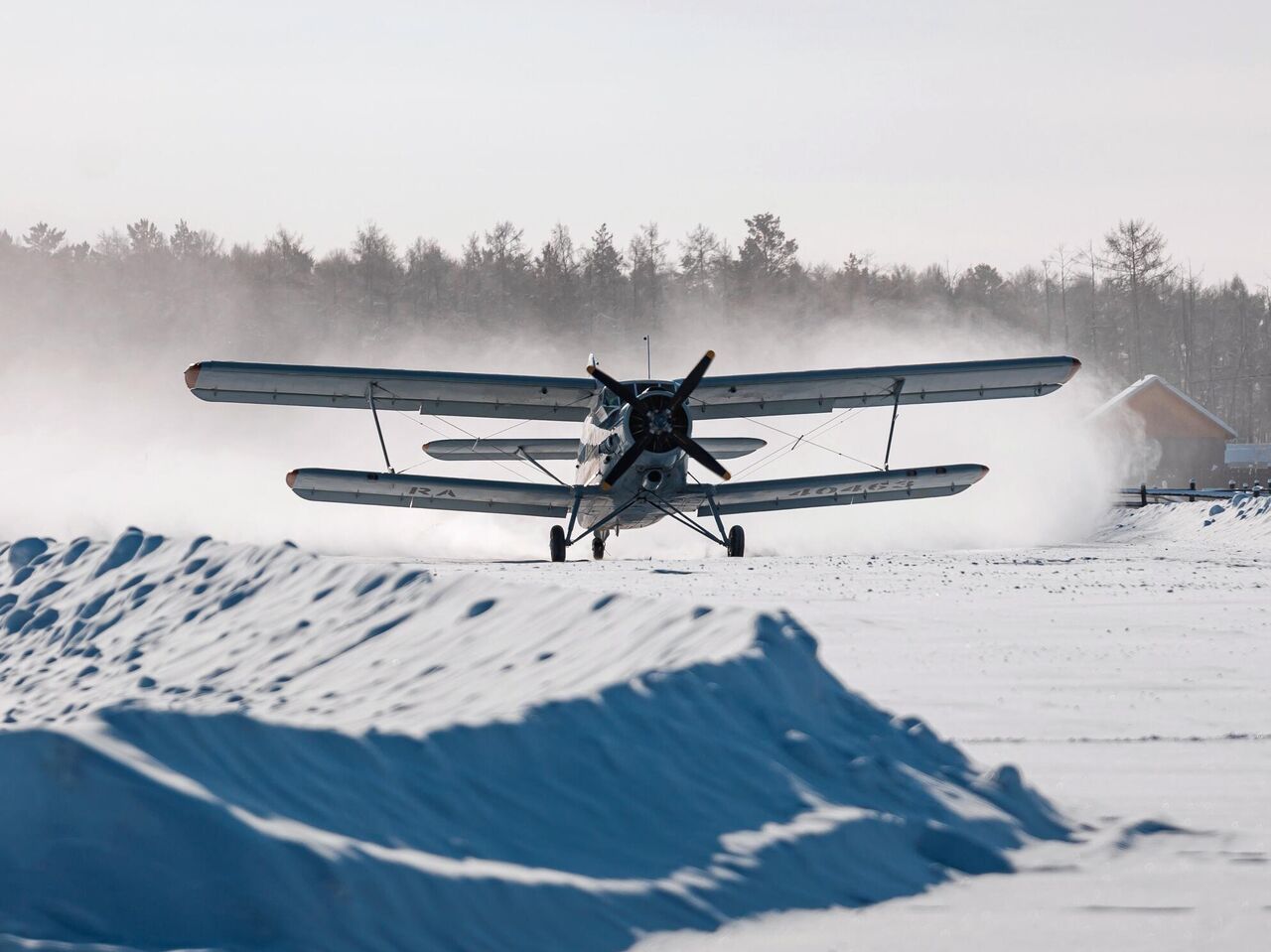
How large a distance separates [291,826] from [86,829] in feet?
1.55

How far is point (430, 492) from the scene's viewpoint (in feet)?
72.9

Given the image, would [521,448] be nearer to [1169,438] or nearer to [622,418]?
[622,418]

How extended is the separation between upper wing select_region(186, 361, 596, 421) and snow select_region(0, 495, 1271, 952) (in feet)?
43.9

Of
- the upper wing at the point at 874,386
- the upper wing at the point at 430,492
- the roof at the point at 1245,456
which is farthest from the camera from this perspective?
the roof at the point at 1245,456

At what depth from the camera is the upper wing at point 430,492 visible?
21609 mm

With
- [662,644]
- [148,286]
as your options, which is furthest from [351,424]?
[662,644]

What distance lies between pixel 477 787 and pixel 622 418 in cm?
1691

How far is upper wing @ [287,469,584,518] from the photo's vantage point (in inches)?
851

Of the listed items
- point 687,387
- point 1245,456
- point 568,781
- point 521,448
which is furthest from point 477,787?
point 1245,456

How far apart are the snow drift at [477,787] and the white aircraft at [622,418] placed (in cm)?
1439

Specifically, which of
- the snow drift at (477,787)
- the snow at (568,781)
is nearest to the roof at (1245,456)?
the snow at (568,781)

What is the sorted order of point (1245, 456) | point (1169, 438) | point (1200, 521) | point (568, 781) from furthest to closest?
point (1245, 456), point (1169, 438), point (1200, 521), point (568, 781)

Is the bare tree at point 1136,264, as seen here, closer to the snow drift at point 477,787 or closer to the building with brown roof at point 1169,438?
the building with brown roof at point 1169,438

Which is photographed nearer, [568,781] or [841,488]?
[568,781]
